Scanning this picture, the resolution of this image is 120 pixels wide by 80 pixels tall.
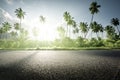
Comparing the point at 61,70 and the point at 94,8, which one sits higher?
the point at 94,8

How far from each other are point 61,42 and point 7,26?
144ft

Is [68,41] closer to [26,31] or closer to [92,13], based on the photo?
[92,13]

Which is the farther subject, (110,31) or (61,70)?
(110,31)

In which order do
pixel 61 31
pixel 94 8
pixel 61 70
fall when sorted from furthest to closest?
1. pixel 61 31
2. pixel 94 8
3. pixel 61 70

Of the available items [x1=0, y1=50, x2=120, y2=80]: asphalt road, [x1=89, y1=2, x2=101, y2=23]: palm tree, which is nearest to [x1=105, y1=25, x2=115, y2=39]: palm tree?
[x1=89, y1=2, x2=101, y2=23]: palm tree

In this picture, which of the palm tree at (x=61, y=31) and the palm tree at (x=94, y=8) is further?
the palm tree at (x=61, y=31)

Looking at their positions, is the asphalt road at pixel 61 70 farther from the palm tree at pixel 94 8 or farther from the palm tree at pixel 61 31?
the palm tree at pixel 61 31

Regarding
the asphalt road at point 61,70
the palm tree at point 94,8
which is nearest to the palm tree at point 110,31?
the palm tree at point 94,8

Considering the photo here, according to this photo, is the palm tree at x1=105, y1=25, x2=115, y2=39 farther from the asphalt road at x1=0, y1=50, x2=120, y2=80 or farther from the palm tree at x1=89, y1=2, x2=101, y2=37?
the asphalt road at x1=0, y1=50, x2=120, y2=80

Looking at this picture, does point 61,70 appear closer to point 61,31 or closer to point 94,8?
point 94,8

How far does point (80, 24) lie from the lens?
87.6 m

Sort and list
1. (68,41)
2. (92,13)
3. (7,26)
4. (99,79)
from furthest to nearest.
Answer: (7,26), (92,13), (68,41), (99,79)

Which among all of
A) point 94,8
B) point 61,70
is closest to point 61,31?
point 94,8

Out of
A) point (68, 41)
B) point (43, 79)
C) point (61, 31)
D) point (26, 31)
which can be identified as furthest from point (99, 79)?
point (26, 31)
